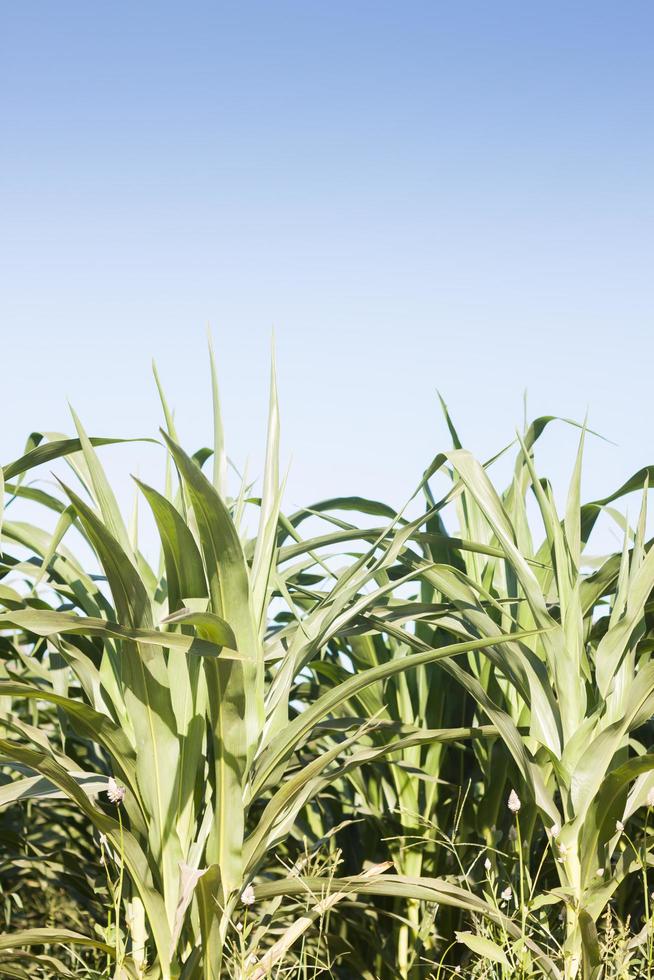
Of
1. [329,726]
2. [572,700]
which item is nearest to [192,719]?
[329,726]

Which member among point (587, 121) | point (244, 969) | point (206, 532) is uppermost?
point (587, 121)

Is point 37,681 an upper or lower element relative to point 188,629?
lower

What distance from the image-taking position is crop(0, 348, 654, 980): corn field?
103 centimetres

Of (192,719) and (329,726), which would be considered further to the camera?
(329,726)

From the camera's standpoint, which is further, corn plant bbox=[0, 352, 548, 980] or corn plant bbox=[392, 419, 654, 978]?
corn plant bbox=[392, 419, 654, 978]

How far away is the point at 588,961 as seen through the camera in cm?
115

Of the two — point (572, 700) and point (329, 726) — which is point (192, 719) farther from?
point (572, 700)

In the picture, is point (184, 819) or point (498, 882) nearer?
point (184, 819)

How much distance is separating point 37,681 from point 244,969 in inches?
40.1

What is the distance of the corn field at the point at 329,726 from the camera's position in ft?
3.36

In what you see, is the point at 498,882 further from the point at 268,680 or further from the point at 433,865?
the point at 268,680

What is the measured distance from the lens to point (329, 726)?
1.32 metres

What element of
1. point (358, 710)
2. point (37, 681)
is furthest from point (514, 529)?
point (37, 681)

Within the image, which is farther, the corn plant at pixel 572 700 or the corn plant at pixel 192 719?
the corn plant at pixel 572 700
